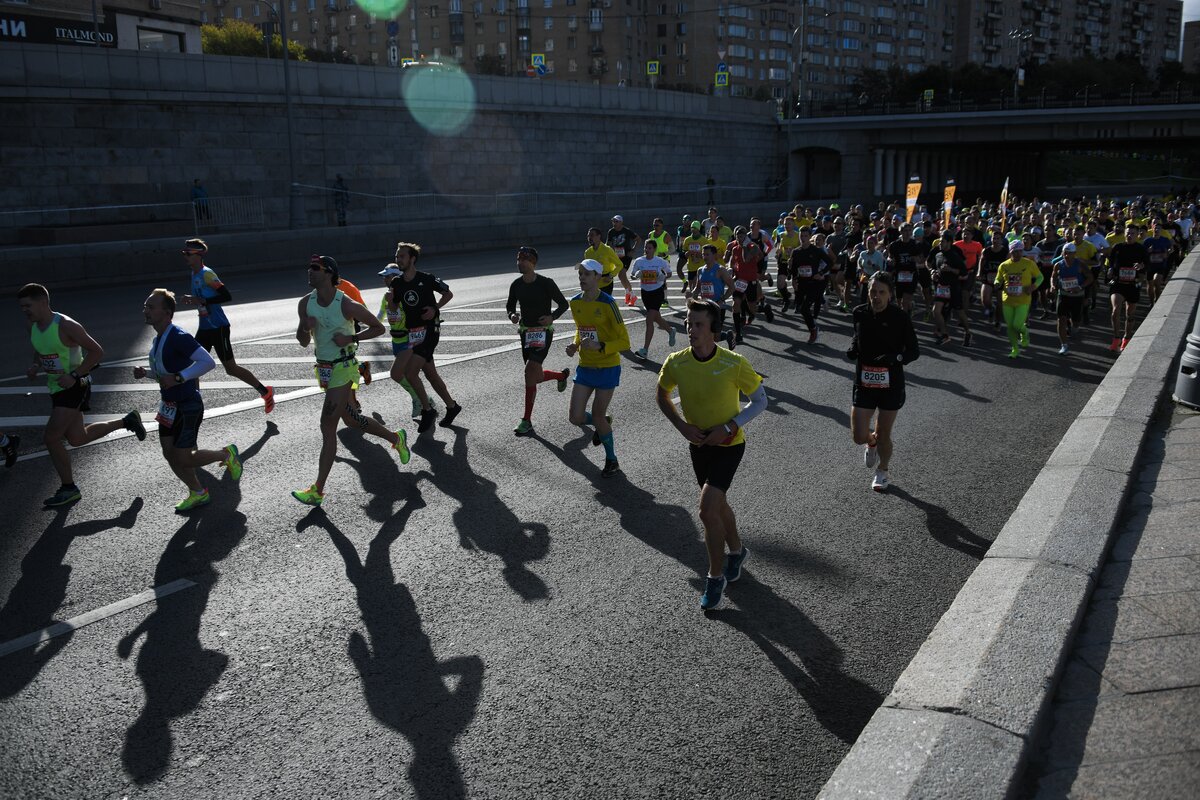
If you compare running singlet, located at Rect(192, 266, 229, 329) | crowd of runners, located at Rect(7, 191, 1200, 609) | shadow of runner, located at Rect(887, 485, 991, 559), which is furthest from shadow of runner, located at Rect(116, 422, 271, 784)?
shadow of runner, located at Rect(887, 485, 991, 559)

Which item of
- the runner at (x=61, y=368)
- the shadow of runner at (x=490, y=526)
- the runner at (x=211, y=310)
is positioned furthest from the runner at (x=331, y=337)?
the runner at (x=211, y=310)

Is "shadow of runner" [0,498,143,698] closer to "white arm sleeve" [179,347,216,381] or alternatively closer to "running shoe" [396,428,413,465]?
"white arm sleeve" [179,347,216,381]

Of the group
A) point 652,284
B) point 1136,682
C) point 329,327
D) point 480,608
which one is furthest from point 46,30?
point 1136,682

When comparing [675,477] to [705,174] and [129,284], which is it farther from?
[705,174]

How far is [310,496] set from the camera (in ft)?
25.8

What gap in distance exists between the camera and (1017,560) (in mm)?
5855

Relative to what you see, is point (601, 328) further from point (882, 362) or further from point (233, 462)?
point (233, 462)

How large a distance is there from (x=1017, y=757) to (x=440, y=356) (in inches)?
462

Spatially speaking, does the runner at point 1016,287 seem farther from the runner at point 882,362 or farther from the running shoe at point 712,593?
the running shoe at point 712,593

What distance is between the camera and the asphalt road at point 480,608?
4.46 metres

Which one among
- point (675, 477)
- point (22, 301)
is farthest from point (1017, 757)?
point (22, 301)

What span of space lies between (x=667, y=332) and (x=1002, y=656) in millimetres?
12631

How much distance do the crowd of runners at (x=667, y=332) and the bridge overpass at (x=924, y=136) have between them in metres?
42.8

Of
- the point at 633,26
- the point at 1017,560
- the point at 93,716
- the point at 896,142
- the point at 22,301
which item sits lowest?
the point at 93,716
